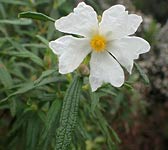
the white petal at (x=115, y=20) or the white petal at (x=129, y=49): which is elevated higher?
the white petal at (x=115, y=20)

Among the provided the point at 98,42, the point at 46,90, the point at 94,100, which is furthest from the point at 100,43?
the point at 46,90

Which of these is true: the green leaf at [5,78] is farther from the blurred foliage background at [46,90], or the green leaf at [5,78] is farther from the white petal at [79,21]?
the white petal at [79,21]

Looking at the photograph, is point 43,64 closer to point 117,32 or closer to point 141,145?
point 117,32

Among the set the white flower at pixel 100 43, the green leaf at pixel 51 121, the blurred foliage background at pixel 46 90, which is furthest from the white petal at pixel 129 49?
the green leaf at pixel 51 121

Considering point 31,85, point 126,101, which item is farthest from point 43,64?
point 126,101

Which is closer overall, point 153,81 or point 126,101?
point 126,101

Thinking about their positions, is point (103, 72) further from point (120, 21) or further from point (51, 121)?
point (51, 121)
